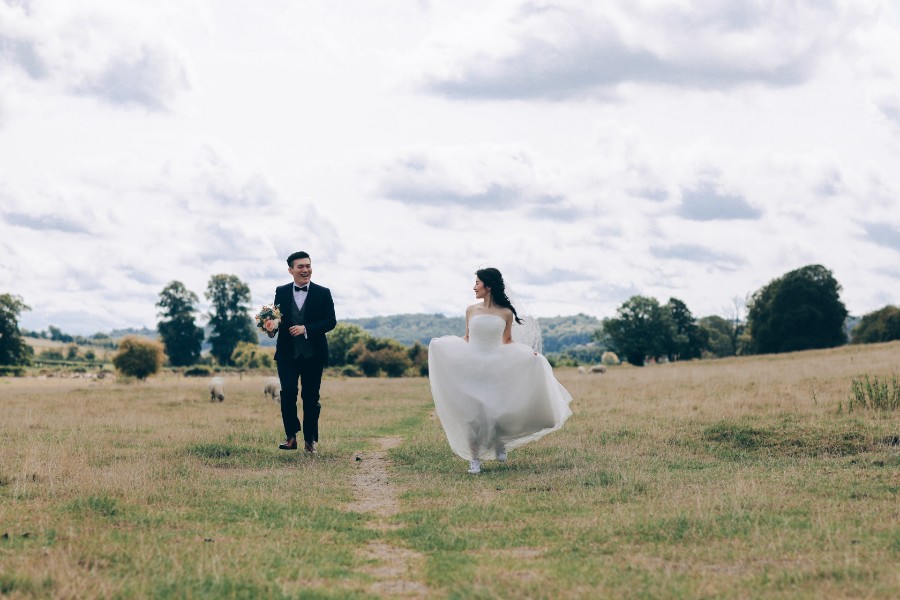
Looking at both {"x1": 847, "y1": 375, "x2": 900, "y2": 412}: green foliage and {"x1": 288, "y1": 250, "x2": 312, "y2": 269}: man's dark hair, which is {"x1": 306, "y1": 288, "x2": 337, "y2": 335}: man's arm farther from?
{"x1": 847, "y1": 375, "x2": 900, "y2": 412}: green foliage

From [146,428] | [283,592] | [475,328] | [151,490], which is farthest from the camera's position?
[146,428]

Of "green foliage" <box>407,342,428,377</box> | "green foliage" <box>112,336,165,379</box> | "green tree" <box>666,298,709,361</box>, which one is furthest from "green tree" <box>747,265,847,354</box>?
"green foliage" <box>112,336,165,379</box>

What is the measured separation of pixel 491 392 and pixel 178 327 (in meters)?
103

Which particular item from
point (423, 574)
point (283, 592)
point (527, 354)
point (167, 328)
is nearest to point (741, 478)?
point (527, 354)

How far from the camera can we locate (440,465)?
13.4m

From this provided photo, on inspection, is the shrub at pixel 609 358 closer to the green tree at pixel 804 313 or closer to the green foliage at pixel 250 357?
the green tree at pixel 804 313

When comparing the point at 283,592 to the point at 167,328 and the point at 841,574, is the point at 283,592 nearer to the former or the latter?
the point at 841,574

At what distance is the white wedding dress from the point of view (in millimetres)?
12914

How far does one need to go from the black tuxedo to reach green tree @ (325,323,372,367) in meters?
87.1

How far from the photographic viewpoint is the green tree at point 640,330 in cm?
10306

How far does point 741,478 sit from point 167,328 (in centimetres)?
10594

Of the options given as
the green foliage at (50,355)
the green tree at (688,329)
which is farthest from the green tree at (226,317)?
the green tree at (688,329)

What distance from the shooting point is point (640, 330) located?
104 m

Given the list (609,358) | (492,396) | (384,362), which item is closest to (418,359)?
(384,362)
